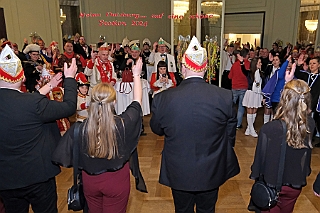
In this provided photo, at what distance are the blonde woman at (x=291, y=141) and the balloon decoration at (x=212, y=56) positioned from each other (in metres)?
4.45

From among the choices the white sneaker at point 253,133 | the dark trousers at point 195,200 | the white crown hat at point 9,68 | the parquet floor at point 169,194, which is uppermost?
the white crown hat at point 9,68

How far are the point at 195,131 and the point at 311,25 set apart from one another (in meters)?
8.75

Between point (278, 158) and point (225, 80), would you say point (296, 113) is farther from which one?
point (225, 80)

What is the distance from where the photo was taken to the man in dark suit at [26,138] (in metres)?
1.69

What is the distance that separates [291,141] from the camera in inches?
71.3

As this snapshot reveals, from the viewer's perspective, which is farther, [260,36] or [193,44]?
[260,36]

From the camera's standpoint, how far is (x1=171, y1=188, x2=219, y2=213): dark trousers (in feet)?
6.33

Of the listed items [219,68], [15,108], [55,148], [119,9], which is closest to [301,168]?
[55,148]

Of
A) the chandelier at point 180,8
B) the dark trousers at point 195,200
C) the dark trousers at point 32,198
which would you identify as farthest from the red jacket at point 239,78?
the dark trousers at point 32,198

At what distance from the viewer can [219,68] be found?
6684 mm

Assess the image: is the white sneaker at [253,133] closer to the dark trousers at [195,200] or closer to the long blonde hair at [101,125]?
the dark trousers at [195,200]

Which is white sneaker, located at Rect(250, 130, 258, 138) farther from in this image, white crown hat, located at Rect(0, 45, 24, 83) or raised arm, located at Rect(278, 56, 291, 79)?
white crown hat, located at Rect(0, 45, 24, 83)

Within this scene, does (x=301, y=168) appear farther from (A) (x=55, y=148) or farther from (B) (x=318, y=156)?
(B) (x=318, y=156)

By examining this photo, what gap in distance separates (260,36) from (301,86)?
8.96 metres
